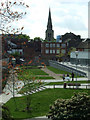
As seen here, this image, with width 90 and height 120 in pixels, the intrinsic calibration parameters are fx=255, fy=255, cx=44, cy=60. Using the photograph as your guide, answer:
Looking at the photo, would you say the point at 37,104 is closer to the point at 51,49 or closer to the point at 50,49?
the point at 50,49

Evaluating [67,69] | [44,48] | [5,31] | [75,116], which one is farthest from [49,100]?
[44,48]

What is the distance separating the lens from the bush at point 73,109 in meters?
14.7

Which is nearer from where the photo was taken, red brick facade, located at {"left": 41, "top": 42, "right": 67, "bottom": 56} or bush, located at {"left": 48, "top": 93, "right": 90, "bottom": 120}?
bush, located at {"left": 48, "top": 93, "right": 90, "bottom": 120}

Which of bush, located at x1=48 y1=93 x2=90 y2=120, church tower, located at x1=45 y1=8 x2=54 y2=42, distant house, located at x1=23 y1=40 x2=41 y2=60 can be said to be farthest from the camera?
church tower, located at x1=45 y1=8 x2=54 y2=42

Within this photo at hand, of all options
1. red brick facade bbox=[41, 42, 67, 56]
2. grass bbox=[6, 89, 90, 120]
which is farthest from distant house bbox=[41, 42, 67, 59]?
grass bbox=[6, 89, 90, 120]

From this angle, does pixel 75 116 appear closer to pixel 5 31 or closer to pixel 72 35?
pixel 5 31

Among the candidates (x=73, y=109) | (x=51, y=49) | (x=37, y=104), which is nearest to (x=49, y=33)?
(x=51, y=49)

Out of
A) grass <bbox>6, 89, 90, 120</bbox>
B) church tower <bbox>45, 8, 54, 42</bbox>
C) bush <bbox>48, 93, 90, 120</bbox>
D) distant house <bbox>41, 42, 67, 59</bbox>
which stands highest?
church tower <bbox>45, 8, 54, 42</bbox>

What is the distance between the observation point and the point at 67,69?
2361 inches

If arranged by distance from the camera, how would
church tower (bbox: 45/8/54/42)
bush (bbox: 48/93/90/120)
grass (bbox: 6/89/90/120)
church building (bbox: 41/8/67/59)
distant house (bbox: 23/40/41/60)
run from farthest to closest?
1. church tower (bbox: 45/8/54/42)
2. distant house (bbox: 23/40/41/60)
3. church building (bbox: 41/8/67/59)
4. grass (bbox: 6/89/90/120)
5. bush (bbox: 48/93/90/120)

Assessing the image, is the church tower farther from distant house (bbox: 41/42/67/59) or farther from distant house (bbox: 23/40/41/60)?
distant house (bbox: 41/42/67/59)

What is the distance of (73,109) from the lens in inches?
592

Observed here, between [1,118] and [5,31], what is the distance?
4.86m

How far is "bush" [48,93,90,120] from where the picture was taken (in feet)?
48.3
